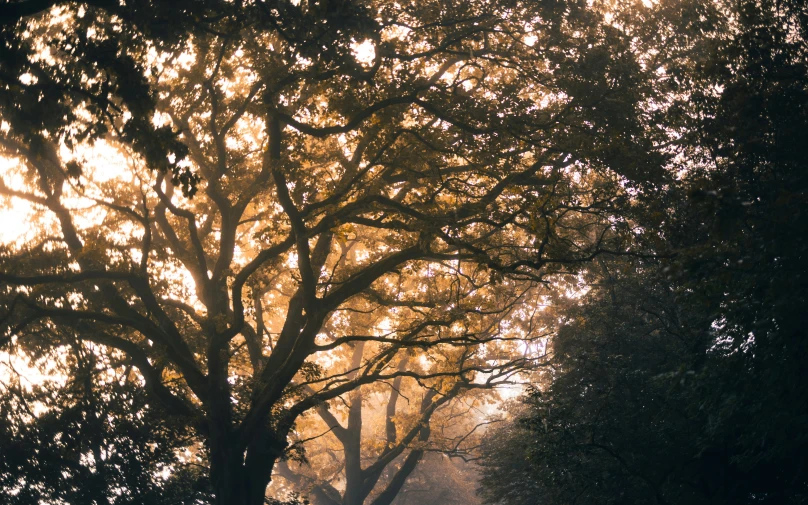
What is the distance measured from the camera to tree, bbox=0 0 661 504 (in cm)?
1042

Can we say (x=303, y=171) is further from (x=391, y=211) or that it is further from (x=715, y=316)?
(x=715, y=316)

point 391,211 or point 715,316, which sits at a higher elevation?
point 391,211

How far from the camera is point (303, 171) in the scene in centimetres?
1167

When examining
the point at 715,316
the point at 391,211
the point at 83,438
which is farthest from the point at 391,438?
the point at 715,316

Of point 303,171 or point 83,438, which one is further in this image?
point 83,438

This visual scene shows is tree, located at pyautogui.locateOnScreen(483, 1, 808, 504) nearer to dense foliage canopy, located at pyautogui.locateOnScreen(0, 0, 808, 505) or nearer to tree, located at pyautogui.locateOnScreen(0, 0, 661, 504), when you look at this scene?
dense foliage canopy, located at pyautogui.locateOnScreen(0, 0, 808, 505)

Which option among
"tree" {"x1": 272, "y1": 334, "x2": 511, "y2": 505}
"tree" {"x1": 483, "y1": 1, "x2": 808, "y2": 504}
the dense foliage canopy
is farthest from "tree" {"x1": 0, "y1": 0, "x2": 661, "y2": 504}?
"tree" {"x1": 272, "y1": 334, "x2": 511, "y2": 505}

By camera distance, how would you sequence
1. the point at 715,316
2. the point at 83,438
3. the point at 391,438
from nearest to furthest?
1. the point at 715,316
2. the point at 83,438
3. the point at 391,438

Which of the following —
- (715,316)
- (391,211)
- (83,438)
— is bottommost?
(715,316)

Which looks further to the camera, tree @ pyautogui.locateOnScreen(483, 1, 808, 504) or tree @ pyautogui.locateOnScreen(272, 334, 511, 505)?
tree @ pyautogui.locateOnScreen(272, 334, 511, 505)

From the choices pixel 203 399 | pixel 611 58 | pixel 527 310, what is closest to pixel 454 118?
pixel 611 58

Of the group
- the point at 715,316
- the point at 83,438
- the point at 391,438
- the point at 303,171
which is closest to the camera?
the point at 715,316

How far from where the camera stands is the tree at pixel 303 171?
10.4 metres

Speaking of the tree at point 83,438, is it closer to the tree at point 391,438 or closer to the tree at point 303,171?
the tree at point 303,171
